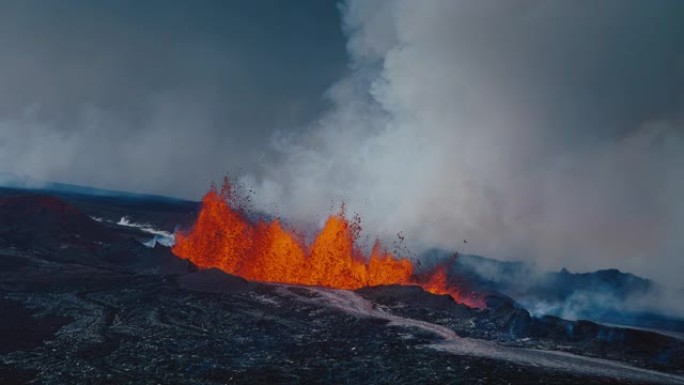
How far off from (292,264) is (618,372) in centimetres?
4455

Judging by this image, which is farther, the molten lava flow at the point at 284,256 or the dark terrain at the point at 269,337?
the molten lava flow at the point at 284,256

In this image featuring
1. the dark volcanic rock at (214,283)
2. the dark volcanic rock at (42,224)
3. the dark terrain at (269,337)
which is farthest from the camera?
the dark volcanic rock at (42,224)

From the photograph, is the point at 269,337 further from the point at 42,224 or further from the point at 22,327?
the point at 42,224

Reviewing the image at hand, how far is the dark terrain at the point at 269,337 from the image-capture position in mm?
26453

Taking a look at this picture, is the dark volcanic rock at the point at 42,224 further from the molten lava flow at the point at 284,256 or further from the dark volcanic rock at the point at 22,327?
the dark volcanic rock at the point at 22,327

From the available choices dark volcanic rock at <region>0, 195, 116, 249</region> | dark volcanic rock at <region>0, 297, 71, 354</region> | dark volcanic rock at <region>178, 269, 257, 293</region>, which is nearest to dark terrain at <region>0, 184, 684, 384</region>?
dark volcanic rock at <region>0, 297, 71, 354</region>

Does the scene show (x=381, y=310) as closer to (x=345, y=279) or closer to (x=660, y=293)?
(x=345, y=279)

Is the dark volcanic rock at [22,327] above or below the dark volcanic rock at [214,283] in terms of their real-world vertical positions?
below

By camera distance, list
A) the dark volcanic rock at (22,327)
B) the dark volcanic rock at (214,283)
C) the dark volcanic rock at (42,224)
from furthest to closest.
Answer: the dark volcanic rock at (42,224) < the dark volcanic rock at (214,283) < the dark volcanic rock at (22,327)

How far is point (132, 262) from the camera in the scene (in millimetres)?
68125

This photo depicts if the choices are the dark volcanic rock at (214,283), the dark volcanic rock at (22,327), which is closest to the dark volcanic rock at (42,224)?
the dark volcanic rock at (214,283)

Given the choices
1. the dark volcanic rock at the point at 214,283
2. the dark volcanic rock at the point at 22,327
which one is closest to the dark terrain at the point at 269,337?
the dark volcanic rock at the point at 22,327

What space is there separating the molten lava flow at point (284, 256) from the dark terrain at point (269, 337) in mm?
8206

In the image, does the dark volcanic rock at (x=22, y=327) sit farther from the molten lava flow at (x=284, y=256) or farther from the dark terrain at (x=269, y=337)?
the molten lava flow at (x=284, y=256)
